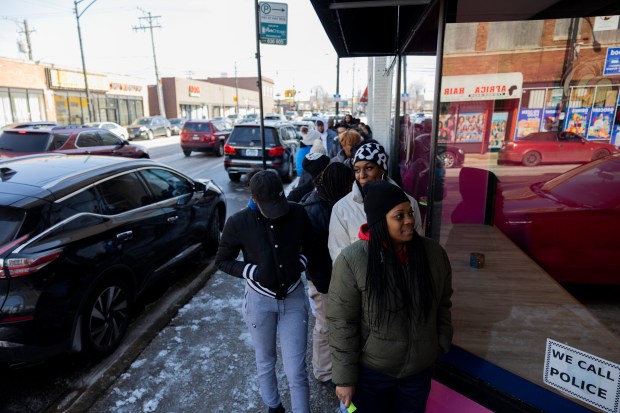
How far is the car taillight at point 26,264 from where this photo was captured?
9.09ft

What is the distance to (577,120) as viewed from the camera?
5.60 metres

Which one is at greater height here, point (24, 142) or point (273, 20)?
point (273, 20)

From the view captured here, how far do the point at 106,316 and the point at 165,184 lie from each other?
187 cm

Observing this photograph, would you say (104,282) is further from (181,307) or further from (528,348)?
(528,348)

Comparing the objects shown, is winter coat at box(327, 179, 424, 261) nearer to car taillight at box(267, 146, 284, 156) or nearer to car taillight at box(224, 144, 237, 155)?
car taillight at box(267, 146, 284, 156)

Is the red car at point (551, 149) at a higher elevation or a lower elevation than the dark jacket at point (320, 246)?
higher

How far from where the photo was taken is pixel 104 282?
3.45 meters

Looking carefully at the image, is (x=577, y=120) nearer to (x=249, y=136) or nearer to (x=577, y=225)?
(x=577, y=225)

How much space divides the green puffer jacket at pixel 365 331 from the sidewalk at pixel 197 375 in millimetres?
1224

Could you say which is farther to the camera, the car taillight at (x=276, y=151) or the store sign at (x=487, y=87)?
the car taillight at (x=276, y=151)

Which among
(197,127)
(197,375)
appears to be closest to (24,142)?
(197,127)

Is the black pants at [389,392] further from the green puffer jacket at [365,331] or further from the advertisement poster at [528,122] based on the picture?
the advertisement poster at [528,122]

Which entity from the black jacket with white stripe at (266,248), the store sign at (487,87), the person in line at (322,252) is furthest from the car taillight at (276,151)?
the black jacket with white stripe at (266,248)

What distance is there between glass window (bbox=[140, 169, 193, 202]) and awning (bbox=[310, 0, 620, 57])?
262 centimetres
